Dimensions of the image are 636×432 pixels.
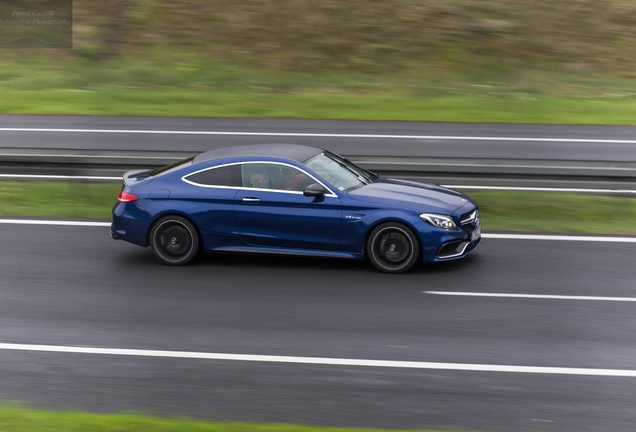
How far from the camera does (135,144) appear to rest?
18.7 m

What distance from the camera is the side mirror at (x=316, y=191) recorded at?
10156 mm

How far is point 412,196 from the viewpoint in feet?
34.0

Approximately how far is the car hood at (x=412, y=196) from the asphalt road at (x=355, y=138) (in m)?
6.55

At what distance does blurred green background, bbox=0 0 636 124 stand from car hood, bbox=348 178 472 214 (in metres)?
11.5

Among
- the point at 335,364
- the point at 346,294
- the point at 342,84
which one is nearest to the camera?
the point at 335,364

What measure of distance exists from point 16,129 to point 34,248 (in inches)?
395

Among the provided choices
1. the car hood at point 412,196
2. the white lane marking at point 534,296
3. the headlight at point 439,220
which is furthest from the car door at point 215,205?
the white lane marking at point 534,296

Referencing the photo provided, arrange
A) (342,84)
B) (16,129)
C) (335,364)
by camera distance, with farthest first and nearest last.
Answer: (342,84), (16,129), (335,364)

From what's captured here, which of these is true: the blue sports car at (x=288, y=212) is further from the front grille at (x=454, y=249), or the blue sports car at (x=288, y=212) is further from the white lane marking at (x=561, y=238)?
the white lane marking at (x=561, y=238)

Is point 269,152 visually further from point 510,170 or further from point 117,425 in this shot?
point 117,425

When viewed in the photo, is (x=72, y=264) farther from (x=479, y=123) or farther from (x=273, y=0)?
(x=273, y=0)

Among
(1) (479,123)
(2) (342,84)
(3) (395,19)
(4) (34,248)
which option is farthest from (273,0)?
(4) (34,248)

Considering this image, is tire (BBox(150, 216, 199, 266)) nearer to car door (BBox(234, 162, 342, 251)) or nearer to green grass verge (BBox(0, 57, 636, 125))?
car door (BBox(234, 162, 342, 251))

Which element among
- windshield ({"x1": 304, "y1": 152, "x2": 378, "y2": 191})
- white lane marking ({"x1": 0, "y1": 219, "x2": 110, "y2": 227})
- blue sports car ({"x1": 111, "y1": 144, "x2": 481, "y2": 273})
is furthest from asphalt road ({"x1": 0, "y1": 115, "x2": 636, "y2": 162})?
blue sports car ({"x1": 111, "y1": 144, "x2": 481, "y2": 273})
